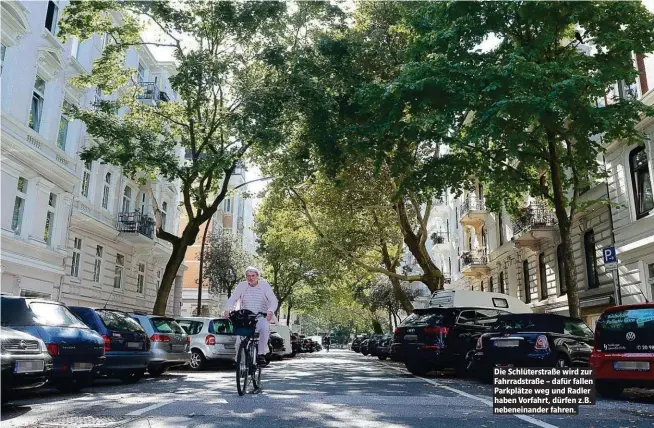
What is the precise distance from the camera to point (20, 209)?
19250 mm

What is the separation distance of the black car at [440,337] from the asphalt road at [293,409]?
3.60 meters

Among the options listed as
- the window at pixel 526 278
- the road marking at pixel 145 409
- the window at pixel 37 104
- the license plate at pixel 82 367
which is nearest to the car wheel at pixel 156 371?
the license plate at pixel 82 367

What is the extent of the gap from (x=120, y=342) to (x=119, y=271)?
17.2m

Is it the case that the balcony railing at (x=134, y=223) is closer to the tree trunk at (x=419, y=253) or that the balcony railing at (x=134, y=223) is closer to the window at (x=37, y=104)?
the window at (x=37, y=104)

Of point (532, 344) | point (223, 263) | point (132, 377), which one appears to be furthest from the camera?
point (223, 263)

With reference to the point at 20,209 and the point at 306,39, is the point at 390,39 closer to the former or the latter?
the point at 306,39

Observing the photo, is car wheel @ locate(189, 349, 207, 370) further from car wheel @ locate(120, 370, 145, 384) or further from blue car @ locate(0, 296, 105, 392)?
blue car @ locate(0, 296, 105, 392)

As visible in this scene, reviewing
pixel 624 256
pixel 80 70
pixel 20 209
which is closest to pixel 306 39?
pixel 80 70

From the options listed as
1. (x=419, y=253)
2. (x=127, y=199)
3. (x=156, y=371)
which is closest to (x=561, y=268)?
(x=419, y=253)

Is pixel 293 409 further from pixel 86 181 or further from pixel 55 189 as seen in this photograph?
pixel 86 181

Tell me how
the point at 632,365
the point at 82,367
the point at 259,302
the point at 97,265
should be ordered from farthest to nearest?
1. the point at 97,265
2. the point at 82,367
3. the point at 632,365
4. the point at 259,302

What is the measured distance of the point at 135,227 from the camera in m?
26.7

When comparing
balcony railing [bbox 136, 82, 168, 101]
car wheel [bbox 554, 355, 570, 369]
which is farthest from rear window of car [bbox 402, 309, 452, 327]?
balcony railing [bbox 136, 82, 168, 101]

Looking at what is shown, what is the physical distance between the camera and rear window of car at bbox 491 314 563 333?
454 inches
